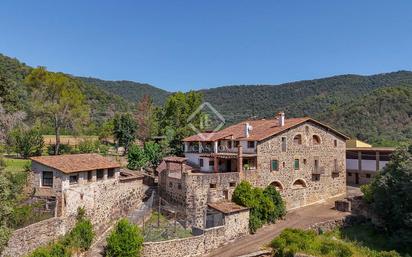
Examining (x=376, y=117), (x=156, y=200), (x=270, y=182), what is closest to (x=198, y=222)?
(x=156, y=200)

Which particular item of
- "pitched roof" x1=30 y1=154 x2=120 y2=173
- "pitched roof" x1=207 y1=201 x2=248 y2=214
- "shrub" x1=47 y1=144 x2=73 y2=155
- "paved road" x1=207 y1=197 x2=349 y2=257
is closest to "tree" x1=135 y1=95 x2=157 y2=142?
"shrub" x1=47 y1=144 x2=73 y2=155

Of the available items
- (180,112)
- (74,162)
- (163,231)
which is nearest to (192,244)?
(163,231)

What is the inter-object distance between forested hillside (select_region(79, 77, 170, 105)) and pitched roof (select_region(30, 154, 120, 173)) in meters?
99.8

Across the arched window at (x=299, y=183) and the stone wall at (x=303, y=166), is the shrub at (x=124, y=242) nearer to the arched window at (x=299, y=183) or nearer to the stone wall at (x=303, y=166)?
the stone wall at (x=303, y=166)

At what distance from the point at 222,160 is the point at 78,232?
53.8 ft

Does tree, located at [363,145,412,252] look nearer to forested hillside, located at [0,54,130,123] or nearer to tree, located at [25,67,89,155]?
tree, located at [25,67,89,155]

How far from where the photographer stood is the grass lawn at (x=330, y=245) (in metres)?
25.4

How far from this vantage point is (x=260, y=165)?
35438 millimetres

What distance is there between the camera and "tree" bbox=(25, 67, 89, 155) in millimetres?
43875

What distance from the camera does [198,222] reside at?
30.9m

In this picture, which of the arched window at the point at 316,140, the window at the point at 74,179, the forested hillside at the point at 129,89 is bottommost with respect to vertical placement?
the window at the point at 74,179

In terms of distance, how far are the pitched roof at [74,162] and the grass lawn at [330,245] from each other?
50.8 feet

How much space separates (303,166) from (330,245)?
13365 mm

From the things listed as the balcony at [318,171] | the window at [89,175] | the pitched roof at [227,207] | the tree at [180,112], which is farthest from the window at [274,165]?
the window at [89,175]
